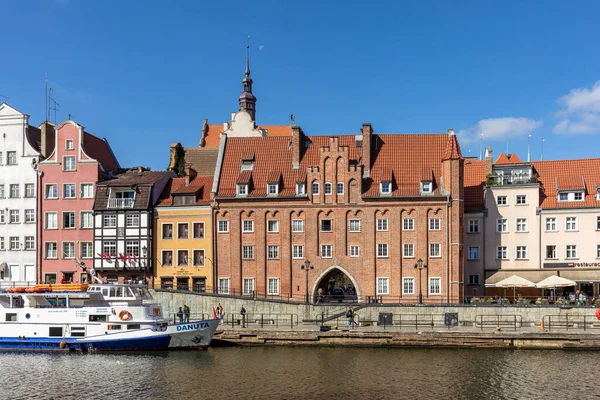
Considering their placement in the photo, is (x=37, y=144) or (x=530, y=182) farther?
(x=37, y=144)

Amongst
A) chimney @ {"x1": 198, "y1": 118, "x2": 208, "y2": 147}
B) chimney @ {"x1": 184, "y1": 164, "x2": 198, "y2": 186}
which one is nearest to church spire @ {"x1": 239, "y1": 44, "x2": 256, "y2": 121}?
chimney @ {"x1": 198, "y1": 118, "x2": 208, "y2": 147}

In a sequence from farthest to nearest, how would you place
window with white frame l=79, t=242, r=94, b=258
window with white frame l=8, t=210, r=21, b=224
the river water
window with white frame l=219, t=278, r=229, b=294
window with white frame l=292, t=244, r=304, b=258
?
1. window with white frame l=8, t=210, r=21, b=224
2. window with white frame l=79, t=242, r=94, b=258
3. window with white frame l=219, t=278, r=229, b=294
4. window with white frame l=292, t=244, r=304, b=258
5. the river water

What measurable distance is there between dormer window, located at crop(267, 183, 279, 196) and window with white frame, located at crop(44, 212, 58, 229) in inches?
856

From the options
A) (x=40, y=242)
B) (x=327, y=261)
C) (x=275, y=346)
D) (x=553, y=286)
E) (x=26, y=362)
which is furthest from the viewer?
(x=40, y=242)

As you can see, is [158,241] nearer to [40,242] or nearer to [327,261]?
[40,242]

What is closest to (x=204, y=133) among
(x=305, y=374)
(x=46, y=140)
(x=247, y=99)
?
A: (x=247, y=99)

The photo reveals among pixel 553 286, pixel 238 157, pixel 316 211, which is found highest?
pixel 238 157

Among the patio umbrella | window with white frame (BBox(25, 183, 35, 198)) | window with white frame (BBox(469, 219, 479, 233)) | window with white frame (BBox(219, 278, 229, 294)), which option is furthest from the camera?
window with white frame (BBox(25, 183, 35, 198))

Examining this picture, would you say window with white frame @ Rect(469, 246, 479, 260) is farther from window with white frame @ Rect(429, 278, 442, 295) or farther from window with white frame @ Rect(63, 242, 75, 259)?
window with white frame @ Rect(63, 242, 75, 259)

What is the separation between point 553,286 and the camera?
194 feet

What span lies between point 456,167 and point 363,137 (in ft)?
30.9

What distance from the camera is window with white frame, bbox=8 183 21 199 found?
70750 millimetres

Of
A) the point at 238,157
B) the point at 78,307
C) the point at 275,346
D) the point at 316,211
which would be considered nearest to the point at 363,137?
the point at 316,211

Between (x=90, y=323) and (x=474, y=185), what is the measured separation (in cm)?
3845
